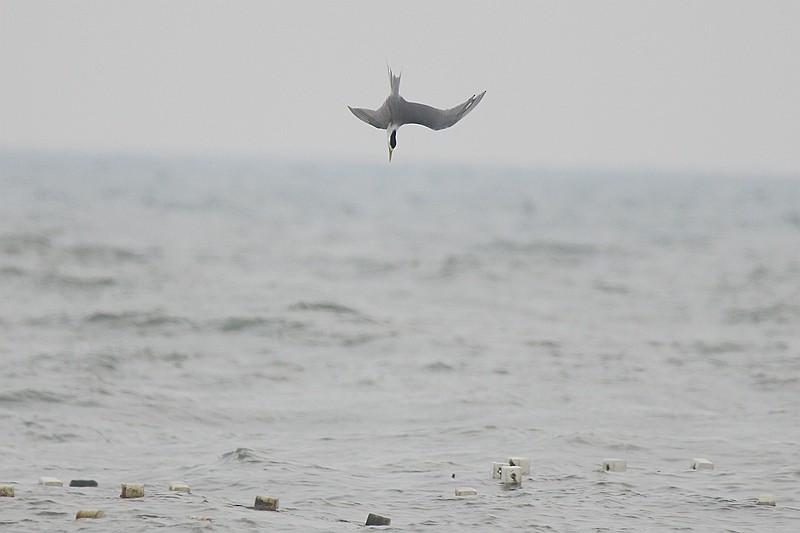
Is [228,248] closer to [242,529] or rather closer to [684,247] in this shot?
[684,247]

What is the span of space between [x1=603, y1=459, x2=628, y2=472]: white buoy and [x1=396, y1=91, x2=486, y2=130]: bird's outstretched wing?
4148 mm

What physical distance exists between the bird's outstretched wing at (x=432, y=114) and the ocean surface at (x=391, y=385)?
10.5ft

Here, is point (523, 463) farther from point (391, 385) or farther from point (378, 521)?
point (391, 385)

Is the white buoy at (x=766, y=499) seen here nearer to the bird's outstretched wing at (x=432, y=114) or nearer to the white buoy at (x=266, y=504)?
the white buoy at (x=266, y=504)

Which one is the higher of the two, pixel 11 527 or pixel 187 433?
pixel 187 433

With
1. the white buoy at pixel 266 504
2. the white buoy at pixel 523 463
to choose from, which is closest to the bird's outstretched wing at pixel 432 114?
the white buoy at pixel 266 504

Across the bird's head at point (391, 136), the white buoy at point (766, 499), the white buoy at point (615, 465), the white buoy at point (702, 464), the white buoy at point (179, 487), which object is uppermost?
the bird's head at point (391, 136)

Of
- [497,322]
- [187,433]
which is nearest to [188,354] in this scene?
[187,433]

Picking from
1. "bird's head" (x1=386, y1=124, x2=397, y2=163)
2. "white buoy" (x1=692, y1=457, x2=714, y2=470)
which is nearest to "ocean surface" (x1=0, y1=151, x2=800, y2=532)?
"white buoy" (x1=692, y1=457, x2=714, y2=470)

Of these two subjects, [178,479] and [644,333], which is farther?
[644,333]

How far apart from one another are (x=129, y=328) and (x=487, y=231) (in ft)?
92.5

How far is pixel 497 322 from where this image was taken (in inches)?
901

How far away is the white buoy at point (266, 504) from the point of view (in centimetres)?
1021

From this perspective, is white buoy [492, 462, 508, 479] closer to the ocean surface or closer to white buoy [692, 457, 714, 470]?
the ocean surface
